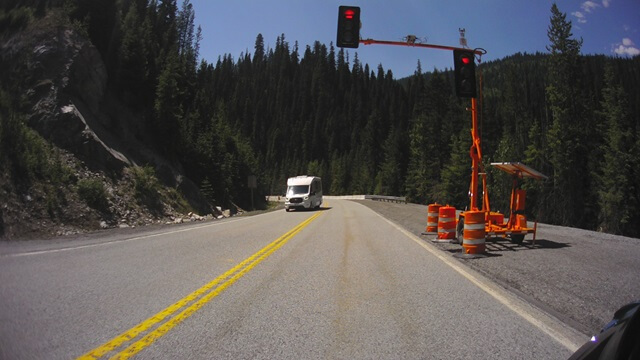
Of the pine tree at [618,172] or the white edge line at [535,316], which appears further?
the pine tree at [618,172]

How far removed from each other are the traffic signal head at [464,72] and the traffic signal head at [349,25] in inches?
121

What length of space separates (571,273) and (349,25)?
8.24 m

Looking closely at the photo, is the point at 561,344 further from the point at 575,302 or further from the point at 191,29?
the point at 191,29

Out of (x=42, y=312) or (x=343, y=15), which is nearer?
(x=42, y=312)

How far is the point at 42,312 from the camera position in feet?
15.5

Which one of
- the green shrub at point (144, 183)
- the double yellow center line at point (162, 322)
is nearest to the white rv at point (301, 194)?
the green shrub at point (144, 183)

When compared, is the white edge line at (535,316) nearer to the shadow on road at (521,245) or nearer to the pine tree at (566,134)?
the shadow on road at (521,245)

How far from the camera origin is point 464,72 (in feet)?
37.4

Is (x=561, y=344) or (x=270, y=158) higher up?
(x=270, y=158)

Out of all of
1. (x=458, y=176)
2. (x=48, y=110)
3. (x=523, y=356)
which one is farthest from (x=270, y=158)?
(x=523, y=356)

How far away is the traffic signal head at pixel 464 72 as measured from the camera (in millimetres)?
11273

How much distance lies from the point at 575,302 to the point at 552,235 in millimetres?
9944

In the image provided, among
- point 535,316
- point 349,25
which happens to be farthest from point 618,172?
point 535,316

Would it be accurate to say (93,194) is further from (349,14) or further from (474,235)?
(474,235)
